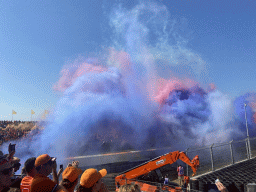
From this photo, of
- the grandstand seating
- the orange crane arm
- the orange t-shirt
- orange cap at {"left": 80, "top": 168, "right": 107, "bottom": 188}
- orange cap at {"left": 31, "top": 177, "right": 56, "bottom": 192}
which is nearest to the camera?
orange cap at {"left": 31, "top": 177, "right": 56, "bottom": 192}

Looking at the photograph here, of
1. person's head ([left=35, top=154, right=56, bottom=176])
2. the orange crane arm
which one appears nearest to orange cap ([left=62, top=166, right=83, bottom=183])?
person's head ([left=35, top=154, right=56, bottom=176])

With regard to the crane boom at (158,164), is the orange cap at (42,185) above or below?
above

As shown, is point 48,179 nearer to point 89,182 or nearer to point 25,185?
point 89,182

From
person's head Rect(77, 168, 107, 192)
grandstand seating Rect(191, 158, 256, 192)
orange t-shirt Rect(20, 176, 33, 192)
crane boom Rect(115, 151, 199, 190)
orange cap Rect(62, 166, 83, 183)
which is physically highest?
orange cap Rect(62, 166, 83, 183)

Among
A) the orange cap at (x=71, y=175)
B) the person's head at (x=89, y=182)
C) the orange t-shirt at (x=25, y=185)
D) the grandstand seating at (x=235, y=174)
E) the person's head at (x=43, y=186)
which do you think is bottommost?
the grandstand seating at (x=235, y=174)

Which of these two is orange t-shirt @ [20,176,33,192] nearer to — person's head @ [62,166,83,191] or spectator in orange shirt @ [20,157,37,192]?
spectator in orange shirt @ [20,157,37,192]

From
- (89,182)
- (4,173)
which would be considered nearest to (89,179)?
(89,182)

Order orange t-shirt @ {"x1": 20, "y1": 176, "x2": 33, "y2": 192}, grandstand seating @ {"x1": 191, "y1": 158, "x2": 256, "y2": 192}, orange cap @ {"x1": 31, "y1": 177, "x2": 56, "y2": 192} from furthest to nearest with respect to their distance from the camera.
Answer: grandstand seating @ {"x1": 191, "y1": 158, "x2": 256, "y2": 192} < orange t-shirt @ {"x1": 20, "y1": 176, "x2": 33, "y2": 192} < orange cap @ {"x1": 31, "y1": 177, "x2": 56, "y2": 192}

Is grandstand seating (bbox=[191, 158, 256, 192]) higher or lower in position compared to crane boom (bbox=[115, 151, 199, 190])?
lower

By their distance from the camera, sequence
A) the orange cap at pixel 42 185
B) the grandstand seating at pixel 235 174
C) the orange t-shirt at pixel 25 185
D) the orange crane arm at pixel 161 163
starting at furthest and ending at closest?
the grandstand seating at pixel 235 174
the orange crane arm at pixel 161 163
the orange t-shirt at pixel 25 185
the orange cap at pixel 42 185

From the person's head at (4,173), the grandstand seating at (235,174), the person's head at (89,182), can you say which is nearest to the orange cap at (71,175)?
the person's head at (89,182)

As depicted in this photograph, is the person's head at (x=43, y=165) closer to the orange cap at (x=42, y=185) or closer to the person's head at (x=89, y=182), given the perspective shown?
the person's head at (x=89, y=182)

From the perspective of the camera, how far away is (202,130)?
2766cm

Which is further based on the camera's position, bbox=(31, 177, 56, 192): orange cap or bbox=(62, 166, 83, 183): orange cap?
bbox=(62, 166, 83, 183): orange cap
